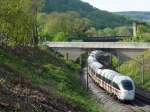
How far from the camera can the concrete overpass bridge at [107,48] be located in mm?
120750

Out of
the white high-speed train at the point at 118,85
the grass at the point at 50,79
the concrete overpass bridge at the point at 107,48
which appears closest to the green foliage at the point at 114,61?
the concrete overpass bridge at the point at 107,48

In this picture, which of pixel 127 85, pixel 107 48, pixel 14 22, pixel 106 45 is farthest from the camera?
pixel 107 48

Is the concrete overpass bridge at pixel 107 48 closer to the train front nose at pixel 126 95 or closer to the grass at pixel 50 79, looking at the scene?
the grass at pixel 50 79

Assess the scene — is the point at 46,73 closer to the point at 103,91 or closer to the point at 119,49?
the point at 103,91

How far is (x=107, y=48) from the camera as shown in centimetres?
12612

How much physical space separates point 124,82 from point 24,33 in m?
24.7

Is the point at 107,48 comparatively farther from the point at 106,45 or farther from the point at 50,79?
the point at 50,79

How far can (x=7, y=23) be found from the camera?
230 ft

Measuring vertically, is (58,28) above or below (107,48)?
below

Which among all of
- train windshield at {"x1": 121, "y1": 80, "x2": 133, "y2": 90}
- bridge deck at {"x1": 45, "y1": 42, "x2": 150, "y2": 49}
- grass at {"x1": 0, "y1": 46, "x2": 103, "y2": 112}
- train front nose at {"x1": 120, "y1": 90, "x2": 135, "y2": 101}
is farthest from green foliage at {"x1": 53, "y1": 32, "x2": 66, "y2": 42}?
train front nose at {"x1": 120, "y1": 90, "x2": 135, "y2": 101}

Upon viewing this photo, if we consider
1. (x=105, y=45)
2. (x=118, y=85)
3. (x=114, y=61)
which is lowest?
(x=114, y=61)

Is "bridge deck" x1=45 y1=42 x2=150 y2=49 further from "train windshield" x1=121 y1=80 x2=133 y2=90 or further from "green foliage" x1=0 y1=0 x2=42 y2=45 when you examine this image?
"train windshield" x1=121 y1=80 x2=133 y2=90

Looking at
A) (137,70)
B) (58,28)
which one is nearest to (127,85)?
(137,70)

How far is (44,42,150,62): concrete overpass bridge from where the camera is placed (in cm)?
12075
